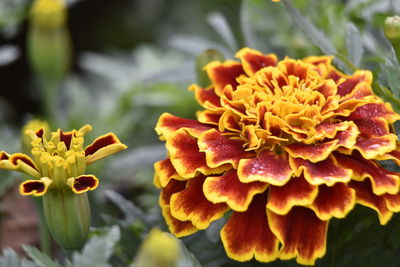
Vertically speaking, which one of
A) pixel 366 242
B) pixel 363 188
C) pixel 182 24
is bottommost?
pixel 182 24

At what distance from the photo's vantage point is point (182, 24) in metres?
1.69

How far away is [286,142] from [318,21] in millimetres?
447

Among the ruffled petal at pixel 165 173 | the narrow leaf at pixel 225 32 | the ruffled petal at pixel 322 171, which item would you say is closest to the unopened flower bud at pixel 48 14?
the narrow leaf at pixel 225 32

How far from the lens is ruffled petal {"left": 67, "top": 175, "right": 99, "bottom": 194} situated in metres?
0.61

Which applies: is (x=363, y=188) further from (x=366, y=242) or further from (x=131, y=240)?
(x=131, y=240)

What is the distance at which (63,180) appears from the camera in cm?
63

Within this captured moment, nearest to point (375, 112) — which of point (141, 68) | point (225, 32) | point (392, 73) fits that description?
point (392, 73)

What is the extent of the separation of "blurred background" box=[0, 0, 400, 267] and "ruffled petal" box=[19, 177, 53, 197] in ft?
0.52

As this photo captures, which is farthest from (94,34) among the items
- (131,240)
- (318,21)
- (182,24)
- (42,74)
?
(131,240)

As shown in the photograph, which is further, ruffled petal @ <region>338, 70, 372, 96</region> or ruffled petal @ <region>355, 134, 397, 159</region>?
ruffled petal @ <region>338, 70, 372, 96</region>

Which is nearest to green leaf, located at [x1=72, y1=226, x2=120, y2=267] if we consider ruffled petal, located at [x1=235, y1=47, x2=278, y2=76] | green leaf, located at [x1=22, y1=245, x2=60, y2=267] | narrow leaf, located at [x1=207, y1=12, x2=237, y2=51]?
green leaf, located at [x1=22, y1=245, x2=60, y2=267]

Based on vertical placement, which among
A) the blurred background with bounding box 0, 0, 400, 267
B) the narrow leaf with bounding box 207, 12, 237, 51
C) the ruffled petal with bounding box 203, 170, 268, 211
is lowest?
the blurred background with bounding box 0, 0, 400, 267

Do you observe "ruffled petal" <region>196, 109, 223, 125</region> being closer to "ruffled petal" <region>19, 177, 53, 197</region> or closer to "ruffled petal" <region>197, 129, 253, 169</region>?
"ruffled petal" <region>197, 129, 253, 169</region>

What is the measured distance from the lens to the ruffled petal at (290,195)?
567 mm
